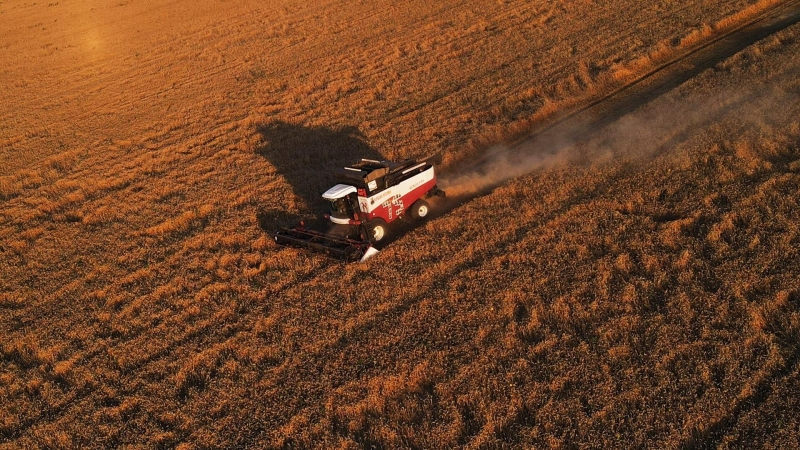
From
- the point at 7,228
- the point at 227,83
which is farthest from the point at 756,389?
the point at 227,83

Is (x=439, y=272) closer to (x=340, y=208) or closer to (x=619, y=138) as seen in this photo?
(x=340, y=208)

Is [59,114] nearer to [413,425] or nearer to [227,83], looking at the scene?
[227,83]

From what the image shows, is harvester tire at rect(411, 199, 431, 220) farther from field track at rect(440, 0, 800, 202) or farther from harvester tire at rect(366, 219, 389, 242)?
field track at rect(440, 0, 800, 202)

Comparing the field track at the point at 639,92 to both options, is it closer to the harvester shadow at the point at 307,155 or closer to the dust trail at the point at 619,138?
the dust trail at the point at 619,138

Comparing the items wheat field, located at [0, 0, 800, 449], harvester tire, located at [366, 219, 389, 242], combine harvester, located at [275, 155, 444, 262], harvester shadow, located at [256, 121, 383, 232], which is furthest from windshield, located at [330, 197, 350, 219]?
harvester shadow, located at [256, 121, 383, 232]

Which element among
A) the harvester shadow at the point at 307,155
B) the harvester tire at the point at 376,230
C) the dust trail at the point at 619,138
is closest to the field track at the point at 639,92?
the dust trail at the point at 619,138
